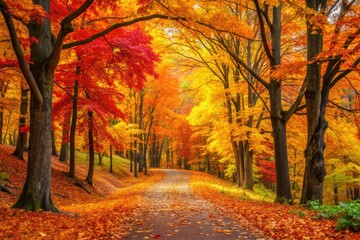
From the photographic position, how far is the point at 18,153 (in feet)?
56.7

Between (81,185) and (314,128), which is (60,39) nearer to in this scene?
(314,128)

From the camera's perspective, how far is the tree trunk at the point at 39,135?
8258 mm

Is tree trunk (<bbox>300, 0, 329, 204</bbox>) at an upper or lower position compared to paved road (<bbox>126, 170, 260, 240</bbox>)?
upper

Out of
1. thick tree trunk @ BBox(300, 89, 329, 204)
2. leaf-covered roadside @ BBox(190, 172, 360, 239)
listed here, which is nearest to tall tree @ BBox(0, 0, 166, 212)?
leaf-covered roadside @ BBox(190, 172, 360, 239)

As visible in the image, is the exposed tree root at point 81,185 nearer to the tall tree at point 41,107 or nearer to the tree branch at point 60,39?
the tall tree at point 41,107

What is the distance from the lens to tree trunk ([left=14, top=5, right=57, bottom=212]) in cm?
826

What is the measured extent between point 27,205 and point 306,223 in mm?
6684

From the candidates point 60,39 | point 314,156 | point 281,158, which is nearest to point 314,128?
point 314,156

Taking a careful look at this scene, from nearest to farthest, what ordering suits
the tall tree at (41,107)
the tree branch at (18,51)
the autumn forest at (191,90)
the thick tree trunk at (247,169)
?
the autumn forest at (191,90) → the tree branch at (18,51) → the tall tree at (41,107) → the thick tree trunk at (247,169)

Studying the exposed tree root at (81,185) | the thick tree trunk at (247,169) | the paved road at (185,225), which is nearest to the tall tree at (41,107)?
the paved road at (185,225)

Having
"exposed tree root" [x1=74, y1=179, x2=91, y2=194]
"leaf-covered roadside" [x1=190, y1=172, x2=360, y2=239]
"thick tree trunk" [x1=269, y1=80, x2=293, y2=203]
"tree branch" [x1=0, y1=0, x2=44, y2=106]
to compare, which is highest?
"tree branch" [x1=0, y1=0, x2=44, y2=106]

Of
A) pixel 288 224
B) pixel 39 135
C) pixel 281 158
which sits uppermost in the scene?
pixel 39 135

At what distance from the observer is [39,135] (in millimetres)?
8367

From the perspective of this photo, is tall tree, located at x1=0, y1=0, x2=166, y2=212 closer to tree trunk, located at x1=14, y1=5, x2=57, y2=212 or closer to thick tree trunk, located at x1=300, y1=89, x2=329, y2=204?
tree trunk, located at x1=14, y1=5, x2=57, y2=212
